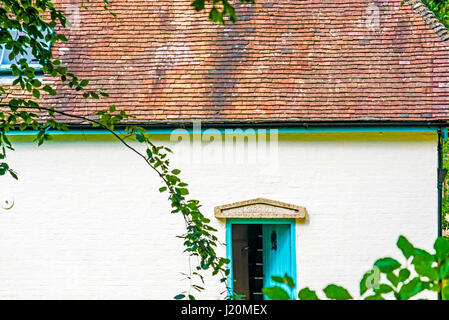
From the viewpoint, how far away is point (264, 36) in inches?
327

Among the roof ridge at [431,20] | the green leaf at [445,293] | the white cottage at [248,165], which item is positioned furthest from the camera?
→ the roof ridge at [431,20]

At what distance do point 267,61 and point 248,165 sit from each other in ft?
5.19

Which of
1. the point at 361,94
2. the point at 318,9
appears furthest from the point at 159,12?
the point at 361,94

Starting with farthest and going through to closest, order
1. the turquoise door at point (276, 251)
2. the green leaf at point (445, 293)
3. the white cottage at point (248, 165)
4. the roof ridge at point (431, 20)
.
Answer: the roof ridge at point (431, 20) < the turquoise door at point (276, 251) < the white cottage at point (248, 165) < the green leaf at point (445, 293)

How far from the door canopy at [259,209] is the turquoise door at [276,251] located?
30 centimetres

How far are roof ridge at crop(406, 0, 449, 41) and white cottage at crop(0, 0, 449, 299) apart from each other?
0.02m

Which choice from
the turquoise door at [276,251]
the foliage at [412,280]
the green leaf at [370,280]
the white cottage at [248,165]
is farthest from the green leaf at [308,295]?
the turquoise door at [276,251]

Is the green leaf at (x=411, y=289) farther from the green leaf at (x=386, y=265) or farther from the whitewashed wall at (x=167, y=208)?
the whitewashed wall at (x=167, y=208)

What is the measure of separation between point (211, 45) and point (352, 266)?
3751 millimetres

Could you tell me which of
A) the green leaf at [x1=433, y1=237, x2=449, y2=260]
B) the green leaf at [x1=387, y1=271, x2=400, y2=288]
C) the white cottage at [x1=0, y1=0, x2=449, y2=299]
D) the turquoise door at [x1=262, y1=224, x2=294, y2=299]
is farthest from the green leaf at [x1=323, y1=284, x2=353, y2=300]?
the turquoise door at [x1=262, y1=224, x2=294, y2=299]

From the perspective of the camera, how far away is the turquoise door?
25.3ft

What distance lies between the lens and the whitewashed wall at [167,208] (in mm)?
7473

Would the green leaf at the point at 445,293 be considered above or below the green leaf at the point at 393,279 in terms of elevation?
below
